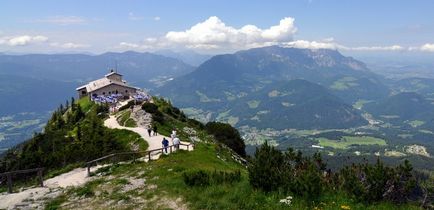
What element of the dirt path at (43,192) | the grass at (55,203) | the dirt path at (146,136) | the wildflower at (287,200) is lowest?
the dirt path at (146,136)

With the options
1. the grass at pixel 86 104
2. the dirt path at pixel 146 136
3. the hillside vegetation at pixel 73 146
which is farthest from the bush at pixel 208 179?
the grass at pixel 86 104

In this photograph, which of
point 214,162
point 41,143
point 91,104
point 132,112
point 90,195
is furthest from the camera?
point 91,104

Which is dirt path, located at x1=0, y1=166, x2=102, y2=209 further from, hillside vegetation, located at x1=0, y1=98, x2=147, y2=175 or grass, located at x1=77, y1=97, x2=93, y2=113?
grass, located at x1=77, y1=97, x2=93, y2=113

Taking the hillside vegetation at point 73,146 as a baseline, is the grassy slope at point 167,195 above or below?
above

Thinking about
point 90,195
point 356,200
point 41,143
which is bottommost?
point 41,143

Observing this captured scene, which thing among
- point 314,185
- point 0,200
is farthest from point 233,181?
point 0,200

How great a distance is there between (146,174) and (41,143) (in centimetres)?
4498

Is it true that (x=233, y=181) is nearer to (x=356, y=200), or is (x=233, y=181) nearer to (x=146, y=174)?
(x=356, y=200)

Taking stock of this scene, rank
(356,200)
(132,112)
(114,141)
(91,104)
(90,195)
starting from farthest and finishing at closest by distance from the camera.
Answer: (91,104) < (132,112) < (114,141) < (90,195) < (356,200)

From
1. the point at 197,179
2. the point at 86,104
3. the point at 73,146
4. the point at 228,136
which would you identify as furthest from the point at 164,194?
the point at 86,104

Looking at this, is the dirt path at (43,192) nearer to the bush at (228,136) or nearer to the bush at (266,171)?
the bush at (266,171)

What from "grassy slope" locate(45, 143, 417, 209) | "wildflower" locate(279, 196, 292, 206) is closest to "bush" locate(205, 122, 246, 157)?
"grassy slope" locate(45, 143, 417, 209)

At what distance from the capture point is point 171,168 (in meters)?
31.5

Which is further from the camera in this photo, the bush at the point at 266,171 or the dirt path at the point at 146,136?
the dirt path at the point at 146,136
